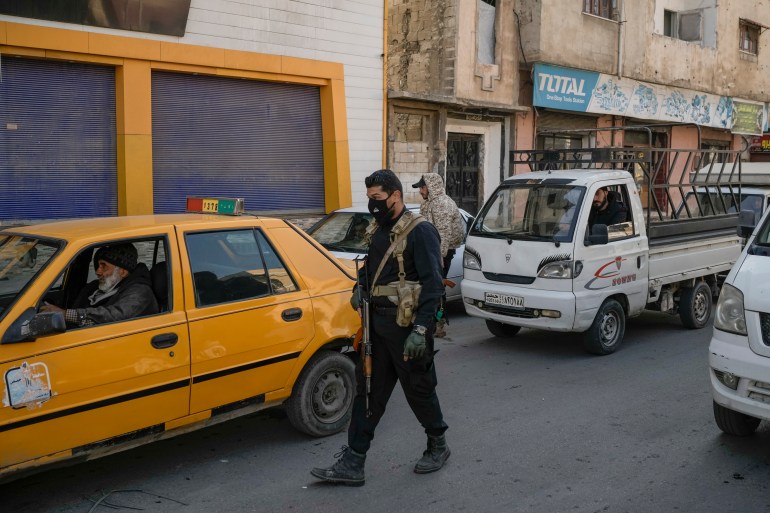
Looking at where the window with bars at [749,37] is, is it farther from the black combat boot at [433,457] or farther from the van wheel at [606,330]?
the black combat boot at [433,457]

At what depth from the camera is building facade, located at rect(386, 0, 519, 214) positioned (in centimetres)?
1515

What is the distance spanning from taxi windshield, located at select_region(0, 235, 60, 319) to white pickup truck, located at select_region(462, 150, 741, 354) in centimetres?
465

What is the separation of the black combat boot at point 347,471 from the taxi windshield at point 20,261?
193 cm

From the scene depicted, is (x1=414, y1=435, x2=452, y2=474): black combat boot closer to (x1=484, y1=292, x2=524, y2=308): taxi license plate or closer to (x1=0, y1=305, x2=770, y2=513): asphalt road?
(x1=0, y1=305, x2=770, y2=513): asphalt road

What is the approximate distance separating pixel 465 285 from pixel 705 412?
292 cm

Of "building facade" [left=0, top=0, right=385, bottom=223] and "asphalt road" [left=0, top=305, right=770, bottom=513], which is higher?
"building facade" [left=0, top=0, right=385, bottom=223]

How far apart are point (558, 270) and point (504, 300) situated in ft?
2.10

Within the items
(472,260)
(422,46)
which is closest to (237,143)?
(422,46)

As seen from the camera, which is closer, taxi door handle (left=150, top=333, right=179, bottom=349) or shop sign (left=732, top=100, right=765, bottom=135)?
taxi door handle (left=150, top=333, right=179, bottom=349)

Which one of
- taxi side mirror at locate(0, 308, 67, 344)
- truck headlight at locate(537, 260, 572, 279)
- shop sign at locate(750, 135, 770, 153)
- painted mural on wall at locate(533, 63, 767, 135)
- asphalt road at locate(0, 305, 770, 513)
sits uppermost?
painted mural on wall at locate(533, 63, 767, 135)

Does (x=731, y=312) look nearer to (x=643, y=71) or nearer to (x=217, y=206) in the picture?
(x=217, y=206)

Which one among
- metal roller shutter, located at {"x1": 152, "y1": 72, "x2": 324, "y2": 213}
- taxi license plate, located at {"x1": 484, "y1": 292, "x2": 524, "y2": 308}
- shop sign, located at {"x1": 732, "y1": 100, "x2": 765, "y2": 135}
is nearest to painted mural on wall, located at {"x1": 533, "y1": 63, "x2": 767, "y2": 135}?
shop sign, located at {"x1": 732, "y1": 100, "x2": 765, "y2": 135}

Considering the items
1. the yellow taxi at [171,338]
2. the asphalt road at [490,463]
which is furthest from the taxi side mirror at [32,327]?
the asphalt road at [490,463]

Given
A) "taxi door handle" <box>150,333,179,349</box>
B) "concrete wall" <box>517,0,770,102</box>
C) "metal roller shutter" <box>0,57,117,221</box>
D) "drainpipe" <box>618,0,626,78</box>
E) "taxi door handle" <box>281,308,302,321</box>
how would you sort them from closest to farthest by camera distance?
"taxi door handle" <box>150,333,179,349</box>, "taxi door handle" <box>281,308,302,321</box>, "metal roller shutter" <box>0,57,117,221</box>, "concrete wall" <box>517,0,770,102</box>, "drainpipe" <box>618,0,626,78</box>
